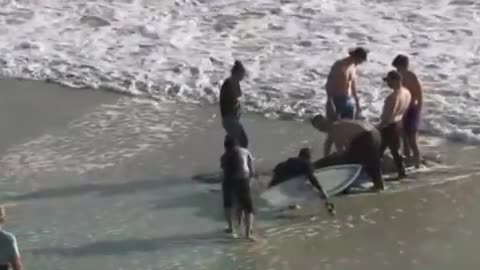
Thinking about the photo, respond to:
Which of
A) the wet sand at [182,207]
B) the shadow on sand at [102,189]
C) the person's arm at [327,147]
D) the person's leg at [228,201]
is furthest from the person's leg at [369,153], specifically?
the shadow on sand at [102,189]

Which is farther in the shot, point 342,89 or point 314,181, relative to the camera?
point 342,89

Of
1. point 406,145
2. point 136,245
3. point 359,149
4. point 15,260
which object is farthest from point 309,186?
point 15,260

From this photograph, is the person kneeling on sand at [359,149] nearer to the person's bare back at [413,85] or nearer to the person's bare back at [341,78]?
the person's bare back at [341,78]

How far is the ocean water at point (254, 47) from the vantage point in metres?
19.9

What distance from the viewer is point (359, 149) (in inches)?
581

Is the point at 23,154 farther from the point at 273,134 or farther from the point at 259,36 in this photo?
the point at 259,36

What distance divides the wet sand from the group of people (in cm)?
41

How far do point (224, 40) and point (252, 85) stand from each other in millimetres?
3075

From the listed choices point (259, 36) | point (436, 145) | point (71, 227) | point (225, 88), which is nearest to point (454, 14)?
point (259, 36)

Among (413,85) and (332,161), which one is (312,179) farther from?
(413,85)

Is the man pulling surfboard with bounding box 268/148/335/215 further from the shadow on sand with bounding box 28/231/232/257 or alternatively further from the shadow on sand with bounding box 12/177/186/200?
the shadow on sand with bounding box 12/177/186/200

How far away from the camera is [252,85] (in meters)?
20.6

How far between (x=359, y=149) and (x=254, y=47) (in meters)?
8.48

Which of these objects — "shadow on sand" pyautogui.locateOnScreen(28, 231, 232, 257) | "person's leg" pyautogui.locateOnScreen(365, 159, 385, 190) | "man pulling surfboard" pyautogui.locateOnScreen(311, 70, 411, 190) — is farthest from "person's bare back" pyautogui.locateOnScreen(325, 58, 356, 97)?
"shadow on sand" pyautogui.locateOnScreen(28, 231, 232, 257)
